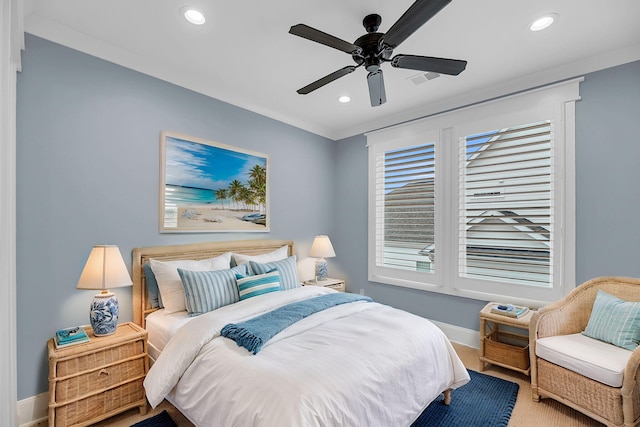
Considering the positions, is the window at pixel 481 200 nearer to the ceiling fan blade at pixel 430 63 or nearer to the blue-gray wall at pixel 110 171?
the blue-gray wall at pixel 110 171

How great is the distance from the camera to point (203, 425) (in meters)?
1.69

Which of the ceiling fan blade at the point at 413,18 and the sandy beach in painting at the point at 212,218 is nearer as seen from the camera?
the ceiling fan blade at the point at 413,18

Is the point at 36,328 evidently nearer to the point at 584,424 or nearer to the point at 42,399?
the point at 42,399

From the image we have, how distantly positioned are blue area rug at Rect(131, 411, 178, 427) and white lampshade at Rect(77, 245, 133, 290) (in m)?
0.96

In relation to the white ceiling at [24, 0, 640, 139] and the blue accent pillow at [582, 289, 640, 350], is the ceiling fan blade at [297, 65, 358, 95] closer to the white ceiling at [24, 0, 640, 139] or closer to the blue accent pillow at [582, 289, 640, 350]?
the white ceiling at [24, 0, 640, 139]

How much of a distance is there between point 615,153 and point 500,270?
4.59 feet

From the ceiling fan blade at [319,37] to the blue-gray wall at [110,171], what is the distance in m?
1.72

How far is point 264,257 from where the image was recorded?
3375 millimetres

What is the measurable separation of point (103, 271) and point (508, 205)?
3.62 m

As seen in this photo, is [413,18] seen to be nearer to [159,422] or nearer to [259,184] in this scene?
[259,184]

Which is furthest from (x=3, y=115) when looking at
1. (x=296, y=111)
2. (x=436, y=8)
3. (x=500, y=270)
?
(x=500, y=270)

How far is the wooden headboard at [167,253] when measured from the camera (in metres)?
2.63

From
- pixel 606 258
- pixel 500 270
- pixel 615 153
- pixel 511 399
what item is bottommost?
pixel 511 399

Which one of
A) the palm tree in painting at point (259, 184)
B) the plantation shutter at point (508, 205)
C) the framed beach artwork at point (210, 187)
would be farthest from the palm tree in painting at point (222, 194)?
the plantation shutter at point (508, 205)
